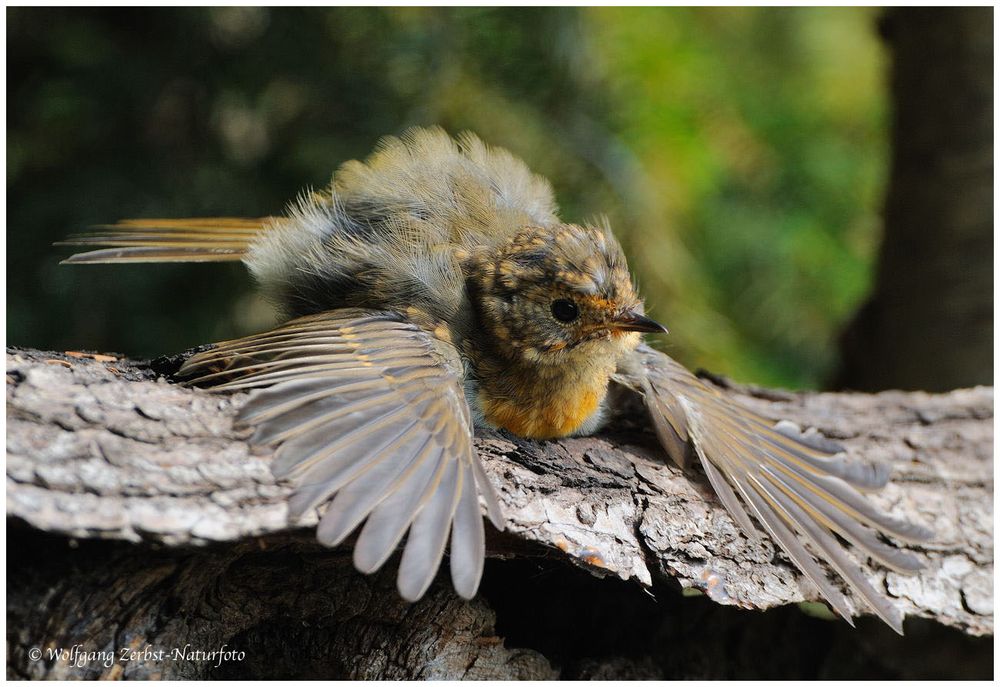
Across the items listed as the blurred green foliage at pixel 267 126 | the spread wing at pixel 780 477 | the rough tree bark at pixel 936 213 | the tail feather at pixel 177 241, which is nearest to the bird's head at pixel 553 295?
the spread wing at pixel 780 477

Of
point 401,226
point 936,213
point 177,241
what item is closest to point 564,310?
point 401,226

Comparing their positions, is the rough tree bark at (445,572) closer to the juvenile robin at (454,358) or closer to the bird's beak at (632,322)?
the juvenile robin at (454,358)

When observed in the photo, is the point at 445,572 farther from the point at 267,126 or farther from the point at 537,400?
the point at 267,126

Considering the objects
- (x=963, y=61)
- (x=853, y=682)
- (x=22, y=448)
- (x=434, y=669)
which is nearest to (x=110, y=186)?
(x=22, y=448)

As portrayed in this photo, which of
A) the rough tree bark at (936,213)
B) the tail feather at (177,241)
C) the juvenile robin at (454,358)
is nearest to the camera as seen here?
the juvenile robin at (454,358)

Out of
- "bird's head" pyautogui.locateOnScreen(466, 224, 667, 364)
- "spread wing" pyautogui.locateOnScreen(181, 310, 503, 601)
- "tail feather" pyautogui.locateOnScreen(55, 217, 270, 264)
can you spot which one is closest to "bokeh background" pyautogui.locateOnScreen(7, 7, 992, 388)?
"tail feather" pyautogui.locateOnScreen(55, 217, 270, 264)
